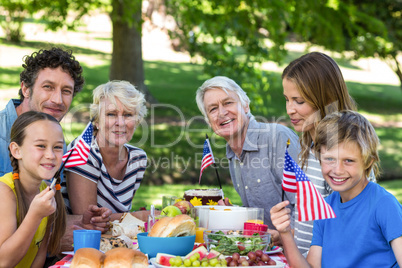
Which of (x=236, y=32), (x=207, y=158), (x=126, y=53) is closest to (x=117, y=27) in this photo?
(x=126, y=53)

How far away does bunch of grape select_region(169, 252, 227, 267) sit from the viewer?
8.86ft

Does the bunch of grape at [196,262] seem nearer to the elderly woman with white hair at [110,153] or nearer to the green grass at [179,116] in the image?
the elderly woman with white hair at [110,153]

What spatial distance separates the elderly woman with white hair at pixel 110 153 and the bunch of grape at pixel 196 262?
1.80 metres

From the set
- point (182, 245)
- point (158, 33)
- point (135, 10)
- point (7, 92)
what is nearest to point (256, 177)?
point (182, 245)

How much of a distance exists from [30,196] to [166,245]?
1.06 meters

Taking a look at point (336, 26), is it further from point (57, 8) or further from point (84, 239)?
point (84, 239)

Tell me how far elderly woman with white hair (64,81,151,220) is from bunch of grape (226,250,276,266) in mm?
1932

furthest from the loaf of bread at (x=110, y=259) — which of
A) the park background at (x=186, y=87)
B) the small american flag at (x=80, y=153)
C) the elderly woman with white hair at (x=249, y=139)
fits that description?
the park background at (x=186, y=87)

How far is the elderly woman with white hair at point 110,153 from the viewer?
172 inches

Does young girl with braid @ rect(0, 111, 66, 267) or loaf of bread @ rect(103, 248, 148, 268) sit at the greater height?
young girl with braid @ rect(0, 111, 66, 267)

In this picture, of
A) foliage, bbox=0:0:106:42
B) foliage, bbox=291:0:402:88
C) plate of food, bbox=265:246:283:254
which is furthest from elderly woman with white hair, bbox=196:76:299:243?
foliage, bbox=0:0:106:42

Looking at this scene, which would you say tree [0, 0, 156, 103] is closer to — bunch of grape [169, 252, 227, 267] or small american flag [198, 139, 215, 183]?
small american flag [198, 139, 215, 183]

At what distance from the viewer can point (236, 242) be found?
9.78 ft

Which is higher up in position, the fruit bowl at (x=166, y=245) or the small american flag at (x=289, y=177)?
the small american flag at (x=289, y=177)
